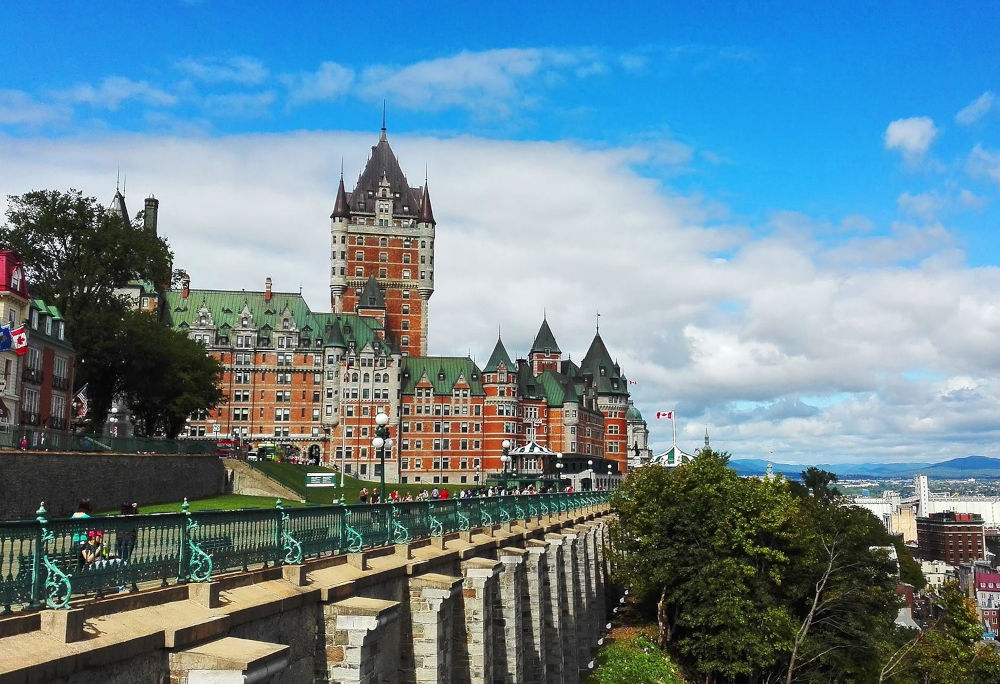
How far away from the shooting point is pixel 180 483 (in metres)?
56.0

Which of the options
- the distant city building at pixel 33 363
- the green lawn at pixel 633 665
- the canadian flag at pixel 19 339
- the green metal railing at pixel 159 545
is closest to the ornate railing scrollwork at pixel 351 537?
the green metal railing at pixel 159 545

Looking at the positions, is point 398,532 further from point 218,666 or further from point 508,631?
point 218,666

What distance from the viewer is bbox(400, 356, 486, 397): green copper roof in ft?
461

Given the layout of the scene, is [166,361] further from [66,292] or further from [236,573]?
[236,573]

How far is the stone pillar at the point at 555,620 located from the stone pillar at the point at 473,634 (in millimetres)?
10101

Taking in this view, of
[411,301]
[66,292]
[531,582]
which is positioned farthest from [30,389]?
[411,301]

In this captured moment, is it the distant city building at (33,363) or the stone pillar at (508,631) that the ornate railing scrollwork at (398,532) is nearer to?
the stone pillar at (508,631)

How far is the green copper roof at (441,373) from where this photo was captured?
140 meters

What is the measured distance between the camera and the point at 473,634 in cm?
2144

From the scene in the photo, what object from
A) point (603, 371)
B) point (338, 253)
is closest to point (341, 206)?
point (338, 253)

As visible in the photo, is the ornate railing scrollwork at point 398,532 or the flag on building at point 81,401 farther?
the flag on building at point 81,401

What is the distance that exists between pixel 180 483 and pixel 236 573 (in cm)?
4503

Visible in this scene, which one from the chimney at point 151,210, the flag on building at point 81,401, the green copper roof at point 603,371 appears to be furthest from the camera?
the green copper roof at point 603,371

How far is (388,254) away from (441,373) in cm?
2248
